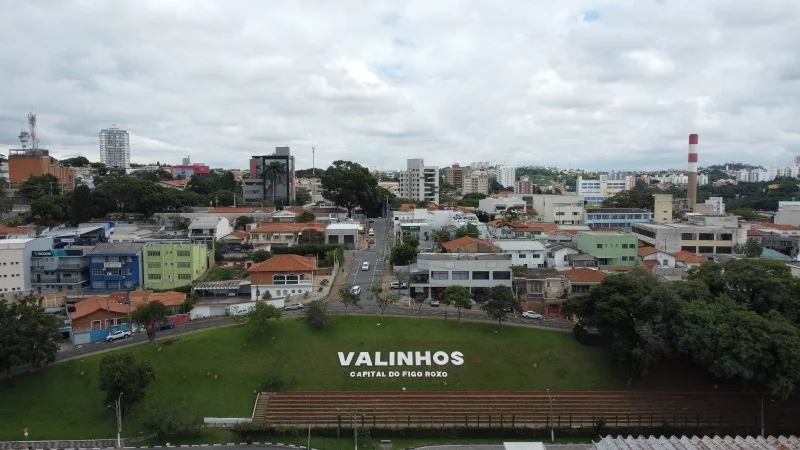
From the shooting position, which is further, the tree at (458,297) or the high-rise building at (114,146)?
the high-rise building at (114,146)

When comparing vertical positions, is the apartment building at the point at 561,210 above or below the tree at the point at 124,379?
above

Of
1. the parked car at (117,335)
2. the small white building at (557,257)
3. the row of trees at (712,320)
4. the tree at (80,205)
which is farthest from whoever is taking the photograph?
the tree at (80,205)

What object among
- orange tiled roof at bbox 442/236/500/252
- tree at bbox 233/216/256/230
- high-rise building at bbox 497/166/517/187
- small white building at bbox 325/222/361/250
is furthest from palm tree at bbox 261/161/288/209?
high-rise building at bbox 497/166/517/187

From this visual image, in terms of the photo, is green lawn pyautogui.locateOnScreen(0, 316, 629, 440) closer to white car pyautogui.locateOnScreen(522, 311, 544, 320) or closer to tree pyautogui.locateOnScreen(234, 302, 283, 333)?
tree pyautogui.locateOnScreen(234, 302, 283, 333)

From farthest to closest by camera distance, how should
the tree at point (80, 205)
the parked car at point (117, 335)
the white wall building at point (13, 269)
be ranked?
the tree at point (80, 205) → the white wall building at point (13, 269) → the parked car at point (117, 335)

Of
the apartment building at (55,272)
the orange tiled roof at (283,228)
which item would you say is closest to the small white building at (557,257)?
the orange tiled roof at (283,228)

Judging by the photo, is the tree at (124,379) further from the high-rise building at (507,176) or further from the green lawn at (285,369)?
the high-rise building at (507,176)

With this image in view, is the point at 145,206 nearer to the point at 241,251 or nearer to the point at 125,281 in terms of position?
the point at 241,251
